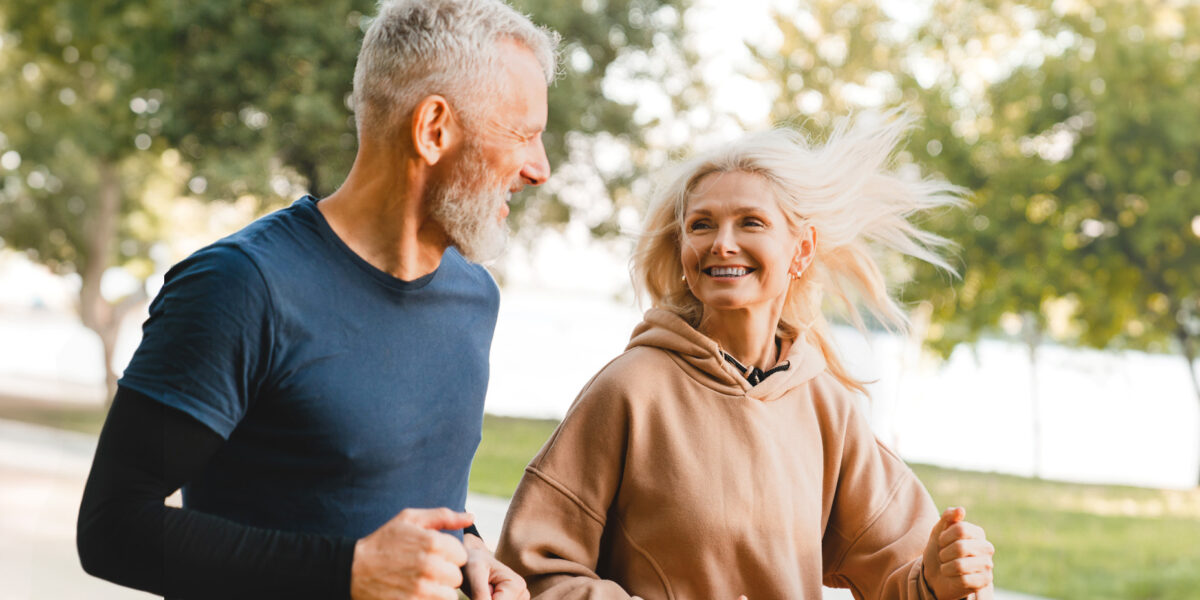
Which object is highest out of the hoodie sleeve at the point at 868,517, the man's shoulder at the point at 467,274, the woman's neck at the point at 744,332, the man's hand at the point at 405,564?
the man's shoulder at the point at 467,274

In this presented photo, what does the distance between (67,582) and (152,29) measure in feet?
30.5

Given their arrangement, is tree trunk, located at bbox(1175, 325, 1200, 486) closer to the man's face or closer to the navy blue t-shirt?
the man's face

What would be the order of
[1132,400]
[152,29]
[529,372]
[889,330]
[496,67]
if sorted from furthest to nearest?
[1132,400], [529,372], [152,29], [889,330], [496,67]

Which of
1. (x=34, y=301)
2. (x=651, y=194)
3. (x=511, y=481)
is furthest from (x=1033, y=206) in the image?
(x=34, y=301)

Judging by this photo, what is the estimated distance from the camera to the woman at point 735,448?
2309mm

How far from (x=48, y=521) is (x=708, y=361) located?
646cm

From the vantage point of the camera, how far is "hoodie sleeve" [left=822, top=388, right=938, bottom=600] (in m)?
2.52

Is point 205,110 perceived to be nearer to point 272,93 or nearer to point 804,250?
point 272,93

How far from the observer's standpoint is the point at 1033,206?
14.2 metres

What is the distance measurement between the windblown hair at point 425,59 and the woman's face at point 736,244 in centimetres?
74

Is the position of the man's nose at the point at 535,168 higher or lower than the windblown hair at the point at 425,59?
lower

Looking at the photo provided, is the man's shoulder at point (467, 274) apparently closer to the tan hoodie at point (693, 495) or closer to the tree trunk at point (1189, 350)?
the tan hoodie at point (693, 495)

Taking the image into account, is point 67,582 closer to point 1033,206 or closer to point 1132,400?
point 1033,206

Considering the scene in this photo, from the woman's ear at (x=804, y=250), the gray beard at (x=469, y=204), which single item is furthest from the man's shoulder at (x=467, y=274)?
the woman's ear at (x=804, y=250)
